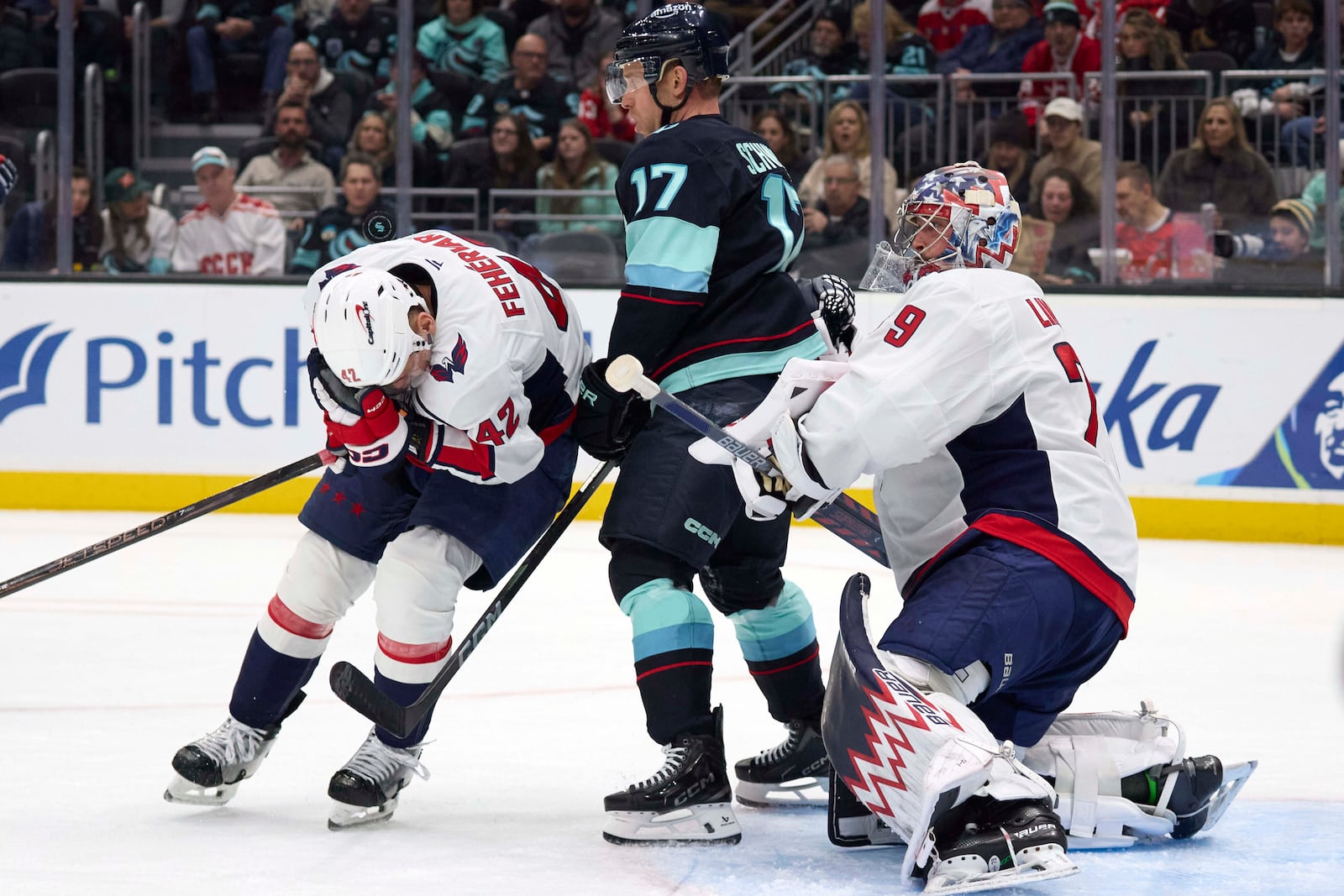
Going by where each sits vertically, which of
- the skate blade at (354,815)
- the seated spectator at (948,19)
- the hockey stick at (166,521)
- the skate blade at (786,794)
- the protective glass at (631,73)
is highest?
the seated spectator at (948,19)

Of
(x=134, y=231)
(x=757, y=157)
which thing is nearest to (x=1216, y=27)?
(x=134, y=231)

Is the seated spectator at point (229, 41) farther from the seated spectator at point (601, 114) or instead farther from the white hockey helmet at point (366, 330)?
the white hockey helmet at point (366, 330)

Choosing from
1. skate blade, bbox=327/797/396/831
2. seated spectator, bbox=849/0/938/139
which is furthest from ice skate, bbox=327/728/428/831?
seated spectator, bbox=849/0/938/139

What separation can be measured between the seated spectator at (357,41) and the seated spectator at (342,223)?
43 cm

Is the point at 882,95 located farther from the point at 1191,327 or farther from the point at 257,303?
the point at 257,303

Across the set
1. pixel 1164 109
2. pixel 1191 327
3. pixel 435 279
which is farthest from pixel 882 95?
pixel 435 279

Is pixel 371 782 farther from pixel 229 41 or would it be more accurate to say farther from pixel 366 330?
pixel 229 41

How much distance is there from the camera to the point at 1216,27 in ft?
20.9

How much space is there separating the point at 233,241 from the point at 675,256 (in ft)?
14.4

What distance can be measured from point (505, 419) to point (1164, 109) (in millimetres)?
4385

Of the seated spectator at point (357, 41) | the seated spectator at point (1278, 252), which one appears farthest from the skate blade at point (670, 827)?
the seated spectator at point (357, 41)

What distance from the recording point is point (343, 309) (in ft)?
8.00

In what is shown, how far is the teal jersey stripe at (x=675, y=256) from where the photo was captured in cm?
257

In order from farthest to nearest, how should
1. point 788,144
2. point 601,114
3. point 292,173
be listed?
point 601,114, point 292,173, point 788,144
